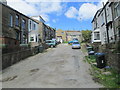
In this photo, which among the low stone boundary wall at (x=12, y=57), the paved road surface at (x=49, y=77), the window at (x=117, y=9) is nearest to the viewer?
the paved road surface at (x=49, y=77)

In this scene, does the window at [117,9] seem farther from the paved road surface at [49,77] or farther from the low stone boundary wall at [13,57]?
the low stone boundary wall at [13,57]

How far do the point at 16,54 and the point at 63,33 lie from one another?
55.6 m

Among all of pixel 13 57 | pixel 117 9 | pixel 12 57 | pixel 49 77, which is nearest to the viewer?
pixel 49 77

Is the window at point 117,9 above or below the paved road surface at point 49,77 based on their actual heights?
above

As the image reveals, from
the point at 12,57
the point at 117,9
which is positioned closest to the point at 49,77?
the point at 12,57

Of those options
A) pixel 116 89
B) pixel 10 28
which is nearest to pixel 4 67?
pixel 116 89

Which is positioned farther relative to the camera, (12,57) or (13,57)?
(13,57)

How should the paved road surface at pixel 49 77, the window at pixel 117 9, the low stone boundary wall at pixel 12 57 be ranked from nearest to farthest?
the paved road surface at pixel 49 77 → the low stone boundary wall at pixel 12 57 → the window at pixel 117 9

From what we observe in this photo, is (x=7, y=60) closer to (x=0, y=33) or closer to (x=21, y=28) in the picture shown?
(x=0, y=33)

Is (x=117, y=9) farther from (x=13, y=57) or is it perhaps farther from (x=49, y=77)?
(x=13, y=57)

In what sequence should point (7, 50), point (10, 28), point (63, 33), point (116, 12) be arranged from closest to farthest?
point (7, 50)
point (116, 12)
point (10, 28)
point (63, 33)

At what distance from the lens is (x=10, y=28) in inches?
770

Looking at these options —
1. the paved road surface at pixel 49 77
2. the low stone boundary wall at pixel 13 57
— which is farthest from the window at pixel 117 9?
the low stone boundary wall at pixel 13 57

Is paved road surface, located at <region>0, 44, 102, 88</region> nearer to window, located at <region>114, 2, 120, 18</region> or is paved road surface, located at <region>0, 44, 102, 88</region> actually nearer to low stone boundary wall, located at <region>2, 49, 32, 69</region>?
low stone boundary wall, located at <region>2, 49, 32, 69</region>
